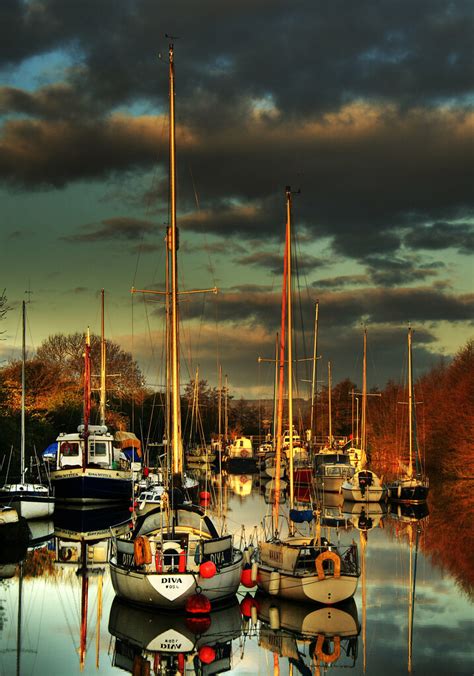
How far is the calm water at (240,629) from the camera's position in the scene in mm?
25078

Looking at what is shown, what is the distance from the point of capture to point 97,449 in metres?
67.2

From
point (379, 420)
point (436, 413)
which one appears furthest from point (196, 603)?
point (379, 420)

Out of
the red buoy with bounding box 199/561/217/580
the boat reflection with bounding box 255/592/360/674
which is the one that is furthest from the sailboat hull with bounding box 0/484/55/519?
the red buoy with bounding box 199/561/217/580

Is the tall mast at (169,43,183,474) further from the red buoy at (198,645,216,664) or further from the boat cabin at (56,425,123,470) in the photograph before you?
the boat cabin at (56,425,123,470)

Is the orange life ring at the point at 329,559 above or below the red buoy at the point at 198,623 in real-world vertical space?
above

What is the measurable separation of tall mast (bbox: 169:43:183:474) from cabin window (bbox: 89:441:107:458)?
32.8 metres

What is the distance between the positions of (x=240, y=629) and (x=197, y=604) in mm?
1329

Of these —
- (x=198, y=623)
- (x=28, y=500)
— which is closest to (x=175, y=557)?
(x=198, y=623)

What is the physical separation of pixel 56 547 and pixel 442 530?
20183 mm

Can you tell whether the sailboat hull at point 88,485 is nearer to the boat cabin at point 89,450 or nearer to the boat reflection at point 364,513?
the boat cabin at point 89,450

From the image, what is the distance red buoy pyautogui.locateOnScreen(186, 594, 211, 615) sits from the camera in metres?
28.1

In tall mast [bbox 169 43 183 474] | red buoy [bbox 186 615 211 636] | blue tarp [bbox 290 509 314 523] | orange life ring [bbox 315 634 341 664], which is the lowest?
orange life ring [bbox 315 634 341 664]

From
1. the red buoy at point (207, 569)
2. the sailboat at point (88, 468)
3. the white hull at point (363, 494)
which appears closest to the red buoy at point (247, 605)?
the red buoy at point (207, 569)

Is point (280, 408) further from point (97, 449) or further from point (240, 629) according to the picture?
point (97, 449)
